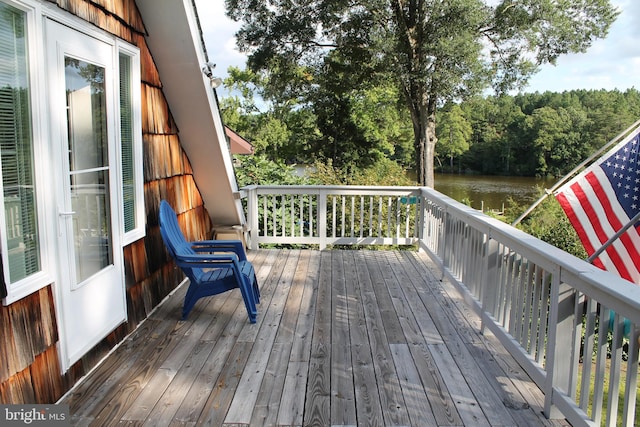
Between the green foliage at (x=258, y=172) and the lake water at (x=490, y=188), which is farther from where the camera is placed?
the lake water at (x=490, y=188)

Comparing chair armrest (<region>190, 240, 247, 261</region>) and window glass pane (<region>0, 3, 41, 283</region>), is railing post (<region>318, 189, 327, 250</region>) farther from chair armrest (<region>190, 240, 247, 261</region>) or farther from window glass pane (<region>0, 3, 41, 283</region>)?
window glass pane (<region>0, 3, 41, 283</region>)

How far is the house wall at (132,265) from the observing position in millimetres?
2135

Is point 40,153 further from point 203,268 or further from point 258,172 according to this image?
point 258,172

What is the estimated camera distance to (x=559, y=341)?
229 cm

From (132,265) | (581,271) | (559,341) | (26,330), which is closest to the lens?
(581,271)

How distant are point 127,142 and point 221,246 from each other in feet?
4.01

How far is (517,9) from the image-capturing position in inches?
453

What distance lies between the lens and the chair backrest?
11.6 feet

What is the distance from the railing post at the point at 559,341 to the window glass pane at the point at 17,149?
99.6 inches

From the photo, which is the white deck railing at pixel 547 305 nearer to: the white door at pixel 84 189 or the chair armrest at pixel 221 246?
the chair armrest at pixel 221 246

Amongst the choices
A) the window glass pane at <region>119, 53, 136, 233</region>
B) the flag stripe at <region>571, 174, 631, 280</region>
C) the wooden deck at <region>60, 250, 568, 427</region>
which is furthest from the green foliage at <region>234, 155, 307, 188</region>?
the flag stripe at <region>571, 174, 631, 280</region>

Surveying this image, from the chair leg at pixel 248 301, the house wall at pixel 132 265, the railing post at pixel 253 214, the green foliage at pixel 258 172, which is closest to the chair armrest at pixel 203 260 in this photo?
the chair leg at pixel 248 301

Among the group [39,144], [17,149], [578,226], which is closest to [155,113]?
[39,144]

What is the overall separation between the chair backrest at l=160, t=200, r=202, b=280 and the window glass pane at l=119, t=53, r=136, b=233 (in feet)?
A: 0.80
